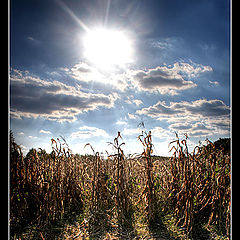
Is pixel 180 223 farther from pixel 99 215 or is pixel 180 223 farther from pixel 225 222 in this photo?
pixel 99 215

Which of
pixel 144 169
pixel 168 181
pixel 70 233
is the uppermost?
pixel 144 169

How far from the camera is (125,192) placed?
351 centimetres

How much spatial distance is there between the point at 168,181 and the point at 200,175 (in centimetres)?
60

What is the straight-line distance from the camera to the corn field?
128 inches

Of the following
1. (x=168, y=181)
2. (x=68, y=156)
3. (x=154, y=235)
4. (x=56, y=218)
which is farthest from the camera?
(x=68, y=156)

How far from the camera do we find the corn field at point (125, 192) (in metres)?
3.24

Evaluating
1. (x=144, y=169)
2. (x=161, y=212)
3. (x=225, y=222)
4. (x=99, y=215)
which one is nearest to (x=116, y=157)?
(x=144, y=169)

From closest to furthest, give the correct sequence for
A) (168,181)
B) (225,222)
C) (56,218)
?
(225,222), (56,218), (168,181)

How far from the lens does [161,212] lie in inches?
146

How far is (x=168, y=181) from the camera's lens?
12.7ft

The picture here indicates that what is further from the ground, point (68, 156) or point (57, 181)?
point (68, 156)

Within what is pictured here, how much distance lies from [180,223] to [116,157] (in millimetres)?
1525

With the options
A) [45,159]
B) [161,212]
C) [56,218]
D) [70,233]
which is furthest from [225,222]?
[45,159]

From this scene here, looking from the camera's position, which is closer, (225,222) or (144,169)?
(225,222)
